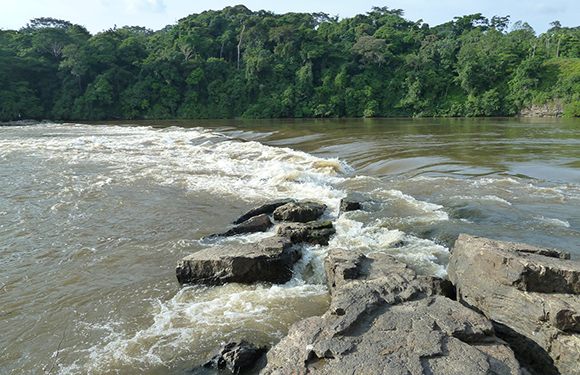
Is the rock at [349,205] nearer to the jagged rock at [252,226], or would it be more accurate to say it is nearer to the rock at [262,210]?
the rock at [262,210]

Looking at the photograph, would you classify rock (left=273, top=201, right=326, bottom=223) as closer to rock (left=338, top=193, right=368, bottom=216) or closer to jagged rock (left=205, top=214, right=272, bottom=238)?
jagged rock (left=205, top=214, right=272, bottom=238)

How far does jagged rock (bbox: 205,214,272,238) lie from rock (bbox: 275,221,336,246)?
0.70 m

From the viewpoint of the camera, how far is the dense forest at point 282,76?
40.3 meters

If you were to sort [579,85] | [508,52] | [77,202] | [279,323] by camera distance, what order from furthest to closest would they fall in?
[508,52] → [579,85] → [77,202] → [279,323]

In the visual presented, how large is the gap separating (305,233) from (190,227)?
259cm

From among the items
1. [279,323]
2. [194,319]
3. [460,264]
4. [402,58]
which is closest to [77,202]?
[194,319]

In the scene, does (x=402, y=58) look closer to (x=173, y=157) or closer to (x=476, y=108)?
(x=476, y=108)

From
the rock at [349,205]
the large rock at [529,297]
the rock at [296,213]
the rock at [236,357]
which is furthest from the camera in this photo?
the rock at [349,205]

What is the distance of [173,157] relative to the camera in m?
15.4

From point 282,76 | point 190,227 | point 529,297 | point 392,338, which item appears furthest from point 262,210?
point 282,76

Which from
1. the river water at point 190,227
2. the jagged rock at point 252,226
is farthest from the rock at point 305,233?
the jagged rock at point 252,226

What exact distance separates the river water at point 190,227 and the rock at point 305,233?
0.82ft

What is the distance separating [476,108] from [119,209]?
42.5 meters

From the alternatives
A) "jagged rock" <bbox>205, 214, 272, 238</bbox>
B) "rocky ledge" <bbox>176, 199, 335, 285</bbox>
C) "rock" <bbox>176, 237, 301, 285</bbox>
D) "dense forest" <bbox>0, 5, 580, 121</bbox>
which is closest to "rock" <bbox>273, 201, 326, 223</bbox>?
"jagged rock" <bbox>205, 214, 272, 238</bbox>
